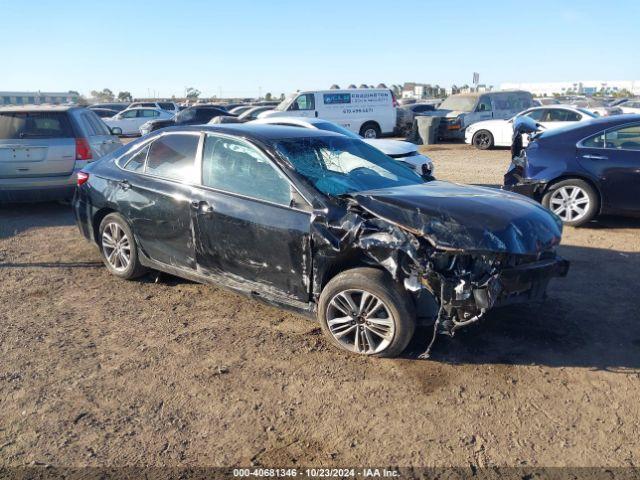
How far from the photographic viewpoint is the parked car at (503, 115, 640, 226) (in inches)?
281

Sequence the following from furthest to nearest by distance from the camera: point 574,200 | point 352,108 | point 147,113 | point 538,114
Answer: point 147,113 → point 352,108 → point 538,114 → point 574,200

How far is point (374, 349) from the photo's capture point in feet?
13.2

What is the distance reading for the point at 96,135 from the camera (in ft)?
30.1

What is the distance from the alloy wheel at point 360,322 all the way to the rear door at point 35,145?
6.25 m

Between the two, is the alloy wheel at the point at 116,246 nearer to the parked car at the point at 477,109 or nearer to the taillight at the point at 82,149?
the taillight at the point at 82,149

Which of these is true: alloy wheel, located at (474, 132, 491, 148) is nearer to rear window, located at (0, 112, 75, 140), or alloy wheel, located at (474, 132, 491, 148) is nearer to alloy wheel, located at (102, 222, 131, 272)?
rear window, located at (0, 112, 75, 140)

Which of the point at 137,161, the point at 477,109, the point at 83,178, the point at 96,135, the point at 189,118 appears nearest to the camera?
the point at 137,161

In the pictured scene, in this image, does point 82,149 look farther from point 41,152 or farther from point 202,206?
point 202,206

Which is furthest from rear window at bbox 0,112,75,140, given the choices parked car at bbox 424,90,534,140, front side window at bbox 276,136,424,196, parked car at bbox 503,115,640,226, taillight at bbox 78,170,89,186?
parked car at bbox 424,90,534,140

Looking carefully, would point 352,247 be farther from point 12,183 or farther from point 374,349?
point 12,183

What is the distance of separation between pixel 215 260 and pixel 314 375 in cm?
144

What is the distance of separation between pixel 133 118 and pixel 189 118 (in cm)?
472

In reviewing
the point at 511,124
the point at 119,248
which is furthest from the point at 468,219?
the point at 511,124

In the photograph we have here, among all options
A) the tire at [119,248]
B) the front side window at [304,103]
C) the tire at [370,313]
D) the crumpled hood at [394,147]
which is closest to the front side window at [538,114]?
the front side window at [304,103]
